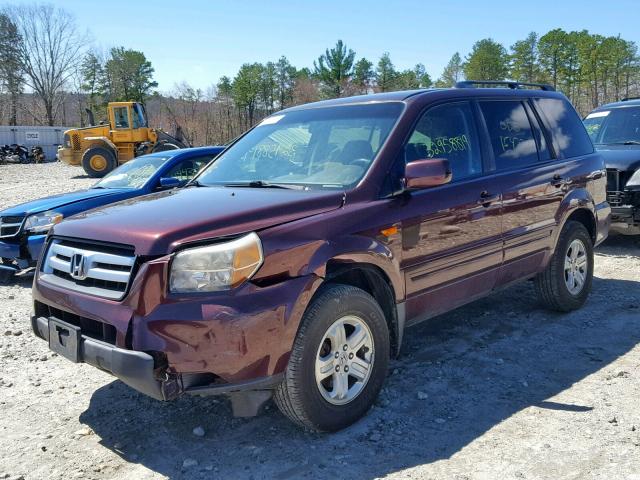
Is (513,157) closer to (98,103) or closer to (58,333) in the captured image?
(58,333)

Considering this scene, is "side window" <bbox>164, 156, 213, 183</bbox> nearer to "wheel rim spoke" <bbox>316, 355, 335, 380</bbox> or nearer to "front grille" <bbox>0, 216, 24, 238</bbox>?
"front grille" <bbox>0, 216, 24, 238</bbox>

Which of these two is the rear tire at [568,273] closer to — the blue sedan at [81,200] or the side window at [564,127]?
the side window at [564,127]

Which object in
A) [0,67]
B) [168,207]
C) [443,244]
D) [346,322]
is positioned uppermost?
[0,67]

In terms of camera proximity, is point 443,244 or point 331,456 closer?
point 331,456

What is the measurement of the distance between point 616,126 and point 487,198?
6125 mm

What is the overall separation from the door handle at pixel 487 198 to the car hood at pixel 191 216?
1.31m

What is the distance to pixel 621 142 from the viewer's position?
8836mm

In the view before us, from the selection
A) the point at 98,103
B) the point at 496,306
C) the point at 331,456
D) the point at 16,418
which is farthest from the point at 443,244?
the point at 98,103

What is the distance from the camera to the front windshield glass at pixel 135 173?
7696 millimetres

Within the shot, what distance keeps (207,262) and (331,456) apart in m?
1.24

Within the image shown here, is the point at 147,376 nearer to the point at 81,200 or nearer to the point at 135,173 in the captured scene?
the point at 81,200

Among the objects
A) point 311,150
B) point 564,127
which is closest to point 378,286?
point 311,150

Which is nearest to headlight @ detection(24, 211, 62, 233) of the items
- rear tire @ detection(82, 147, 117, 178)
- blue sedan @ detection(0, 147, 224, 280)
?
blue sedan @ detection(0, 147, 224, 280)

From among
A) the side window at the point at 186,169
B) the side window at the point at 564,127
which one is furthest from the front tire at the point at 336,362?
the side window at the point at 186,169
